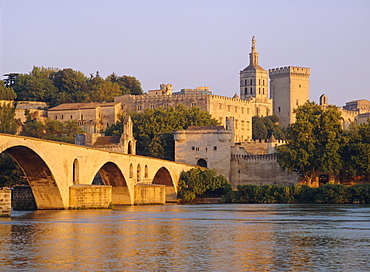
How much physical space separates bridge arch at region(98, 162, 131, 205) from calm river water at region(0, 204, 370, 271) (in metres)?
19.7

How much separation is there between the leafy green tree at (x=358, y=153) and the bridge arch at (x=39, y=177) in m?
43.6

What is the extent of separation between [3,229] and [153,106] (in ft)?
314

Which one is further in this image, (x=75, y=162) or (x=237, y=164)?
(x=237, y=164)

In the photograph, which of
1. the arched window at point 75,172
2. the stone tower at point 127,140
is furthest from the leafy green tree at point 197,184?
the arched window at point 75,172

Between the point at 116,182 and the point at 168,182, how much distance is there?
15.5 m

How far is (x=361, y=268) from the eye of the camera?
86.8ft

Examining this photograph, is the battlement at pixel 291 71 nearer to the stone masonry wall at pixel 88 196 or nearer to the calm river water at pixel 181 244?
the stone masonry wall at pixel 88 196

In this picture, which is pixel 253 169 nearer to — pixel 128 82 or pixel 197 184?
pixel 197 184

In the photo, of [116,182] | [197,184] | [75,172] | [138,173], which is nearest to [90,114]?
[197,184]

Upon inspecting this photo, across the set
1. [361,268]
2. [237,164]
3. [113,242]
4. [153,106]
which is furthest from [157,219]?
[153,106]

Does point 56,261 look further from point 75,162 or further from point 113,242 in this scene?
point 75,162

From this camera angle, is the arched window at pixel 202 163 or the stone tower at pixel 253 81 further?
the stone tower at pixel 253 81

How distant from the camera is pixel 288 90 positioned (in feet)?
551

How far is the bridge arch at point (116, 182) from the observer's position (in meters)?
70.8
